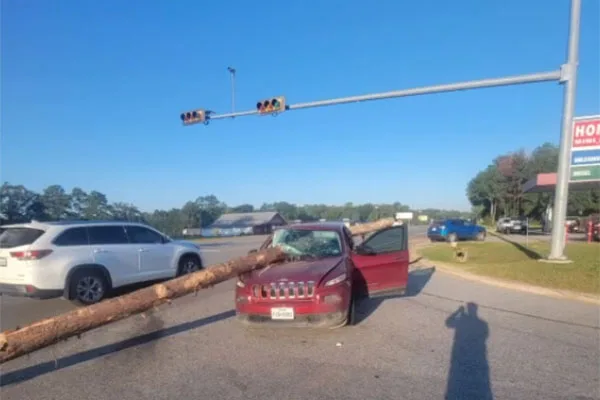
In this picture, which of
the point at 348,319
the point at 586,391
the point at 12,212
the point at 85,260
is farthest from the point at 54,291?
the point at 12,212

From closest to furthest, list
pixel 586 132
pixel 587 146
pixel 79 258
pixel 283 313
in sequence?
pixel 283 313, pixel 79 258, pixel 586 132, pixel 587 146

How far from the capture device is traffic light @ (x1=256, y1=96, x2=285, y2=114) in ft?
45.3

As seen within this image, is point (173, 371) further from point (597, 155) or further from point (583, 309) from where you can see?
point (597, 155)

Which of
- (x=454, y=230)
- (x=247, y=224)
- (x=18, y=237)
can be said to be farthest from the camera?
(x=247, y=224)

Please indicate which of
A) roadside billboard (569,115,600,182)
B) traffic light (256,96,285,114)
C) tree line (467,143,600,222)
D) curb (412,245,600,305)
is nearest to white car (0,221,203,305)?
traffic light (256,96,285,114)

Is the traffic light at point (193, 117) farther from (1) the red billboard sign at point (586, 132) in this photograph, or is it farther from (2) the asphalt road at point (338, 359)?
(1) the red billboard sign at point (586, 132)

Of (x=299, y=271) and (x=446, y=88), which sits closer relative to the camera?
(x=299, y=271)

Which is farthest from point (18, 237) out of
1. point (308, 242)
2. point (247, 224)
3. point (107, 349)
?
point (247, 224)

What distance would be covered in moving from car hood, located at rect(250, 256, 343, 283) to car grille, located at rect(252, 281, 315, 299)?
8 centimetres

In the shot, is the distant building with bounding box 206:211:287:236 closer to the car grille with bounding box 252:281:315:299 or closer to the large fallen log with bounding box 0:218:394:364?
the large fallen log with bounding box 0:218:394:364

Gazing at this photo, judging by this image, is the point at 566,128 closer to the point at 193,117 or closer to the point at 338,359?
the point at 338,359

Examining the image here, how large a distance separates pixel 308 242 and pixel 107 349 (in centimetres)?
366

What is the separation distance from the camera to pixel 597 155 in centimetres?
1261

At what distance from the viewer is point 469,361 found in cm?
470
